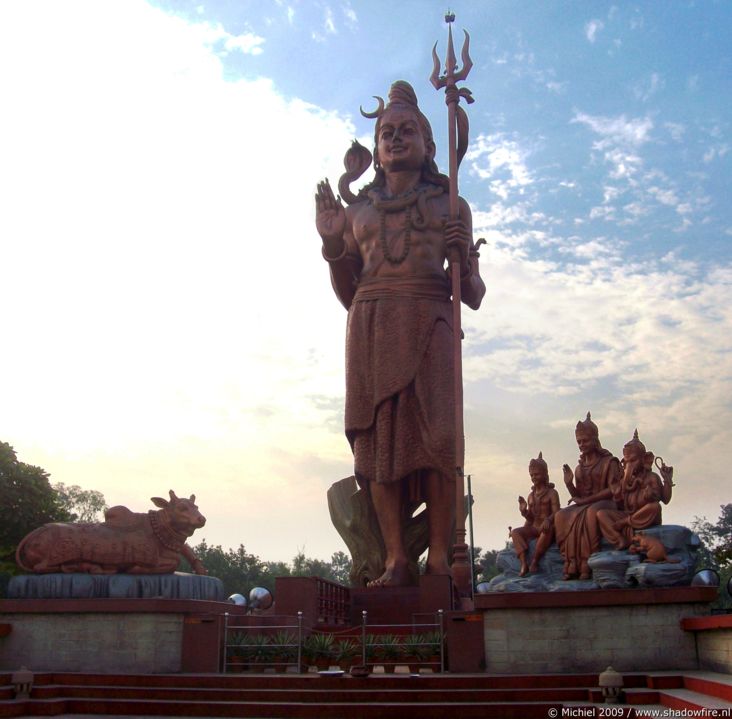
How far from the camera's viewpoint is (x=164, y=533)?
843cm

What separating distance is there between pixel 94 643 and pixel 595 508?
4.67m

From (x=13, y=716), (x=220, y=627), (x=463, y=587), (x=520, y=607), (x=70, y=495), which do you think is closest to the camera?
(x=13, y=716)

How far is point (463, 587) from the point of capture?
8.56 m

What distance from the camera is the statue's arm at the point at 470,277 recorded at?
1102cm

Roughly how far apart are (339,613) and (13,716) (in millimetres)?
4090

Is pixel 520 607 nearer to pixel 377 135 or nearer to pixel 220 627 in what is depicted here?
pixel 220 627

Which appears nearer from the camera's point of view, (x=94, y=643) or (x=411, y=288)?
(x=94, y=643)

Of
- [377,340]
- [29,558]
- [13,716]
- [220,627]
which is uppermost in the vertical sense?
[377,340]

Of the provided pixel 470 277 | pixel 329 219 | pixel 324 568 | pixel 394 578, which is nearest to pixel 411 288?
pixel 470 277

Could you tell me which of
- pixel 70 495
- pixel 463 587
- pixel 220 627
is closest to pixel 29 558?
pixel 220 627

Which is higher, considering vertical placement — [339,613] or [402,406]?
[402,406]

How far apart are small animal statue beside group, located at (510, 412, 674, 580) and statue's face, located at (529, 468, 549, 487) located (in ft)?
0.13

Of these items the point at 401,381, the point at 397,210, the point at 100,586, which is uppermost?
the point at 397,210

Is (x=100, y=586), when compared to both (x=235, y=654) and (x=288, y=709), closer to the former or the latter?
(x=235, y=654)
